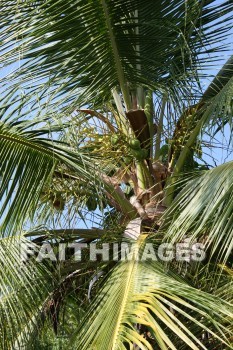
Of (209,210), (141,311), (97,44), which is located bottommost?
(141,311)

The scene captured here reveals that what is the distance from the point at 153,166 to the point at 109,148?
0.91 feet

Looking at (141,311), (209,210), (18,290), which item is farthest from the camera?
(18,290)

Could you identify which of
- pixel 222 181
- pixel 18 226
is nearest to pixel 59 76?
pixel 18 226

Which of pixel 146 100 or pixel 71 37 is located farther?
pixel 146 100

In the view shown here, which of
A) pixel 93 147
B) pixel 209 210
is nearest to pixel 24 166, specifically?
pixel 93 147

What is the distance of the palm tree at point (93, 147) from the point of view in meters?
3.77

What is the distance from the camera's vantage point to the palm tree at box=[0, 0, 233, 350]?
12.4 ft

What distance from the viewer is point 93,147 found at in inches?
161

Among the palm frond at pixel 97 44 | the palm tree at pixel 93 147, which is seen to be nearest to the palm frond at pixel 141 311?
the palm tree at pixel 93 147

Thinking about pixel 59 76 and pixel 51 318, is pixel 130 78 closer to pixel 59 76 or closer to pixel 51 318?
pixel 59 76

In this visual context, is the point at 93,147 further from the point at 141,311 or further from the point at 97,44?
the point at 141,311

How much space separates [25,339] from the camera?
3969 mm

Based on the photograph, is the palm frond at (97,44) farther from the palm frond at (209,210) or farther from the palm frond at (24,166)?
the palm frond at (209,210)

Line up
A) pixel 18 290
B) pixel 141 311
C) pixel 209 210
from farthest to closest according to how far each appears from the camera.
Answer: pixel 18 290, pixel 209 210, pixel 141 311
